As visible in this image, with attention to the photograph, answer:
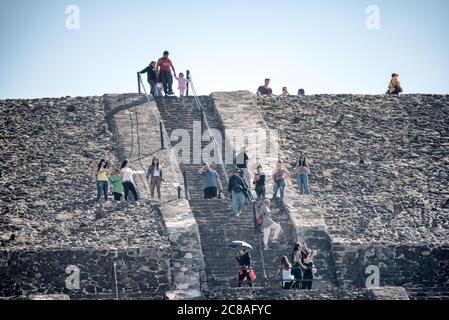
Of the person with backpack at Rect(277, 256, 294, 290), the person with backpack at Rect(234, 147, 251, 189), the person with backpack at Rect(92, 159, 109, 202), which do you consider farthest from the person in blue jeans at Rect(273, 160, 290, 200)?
the person with backpack at Rect(92, 159, 109, 202)

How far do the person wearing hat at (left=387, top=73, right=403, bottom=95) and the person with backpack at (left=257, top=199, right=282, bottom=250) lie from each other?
43.1ft

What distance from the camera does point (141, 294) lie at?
2227 centimetres

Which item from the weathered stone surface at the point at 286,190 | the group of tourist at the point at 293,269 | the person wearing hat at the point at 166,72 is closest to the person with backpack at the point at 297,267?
the group of tourist at the point at 293,269

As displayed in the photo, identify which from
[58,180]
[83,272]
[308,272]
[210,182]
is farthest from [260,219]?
[58,180]

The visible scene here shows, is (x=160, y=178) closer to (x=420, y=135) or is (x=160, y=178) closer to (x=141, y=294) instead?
(x=141, y=294)

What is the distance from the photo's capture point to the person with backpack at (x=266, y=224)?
78.9 ft

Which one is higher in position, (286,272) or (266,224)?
(266,224)

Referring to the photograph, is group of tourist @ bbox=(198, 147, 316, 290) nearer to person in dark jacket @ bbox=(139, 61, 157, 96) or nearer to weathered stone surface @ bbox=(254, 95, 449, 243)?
weathered stone surface @ bbox=(254, 95, 449, 243)

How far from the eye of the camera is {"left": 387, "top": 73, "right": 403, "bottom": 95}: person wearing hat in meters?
35.8

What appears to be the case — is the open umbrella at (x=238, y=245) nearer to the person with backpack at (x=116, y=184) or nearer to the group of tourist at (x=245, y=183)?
the group of tourist at (x=245, y=183)

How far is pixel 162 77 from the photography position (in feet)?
111

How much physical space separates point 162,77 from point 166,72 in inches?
11.0

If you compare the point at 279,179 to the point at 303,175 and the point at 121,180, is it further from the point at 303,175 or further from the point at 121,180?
the point at 121,180
